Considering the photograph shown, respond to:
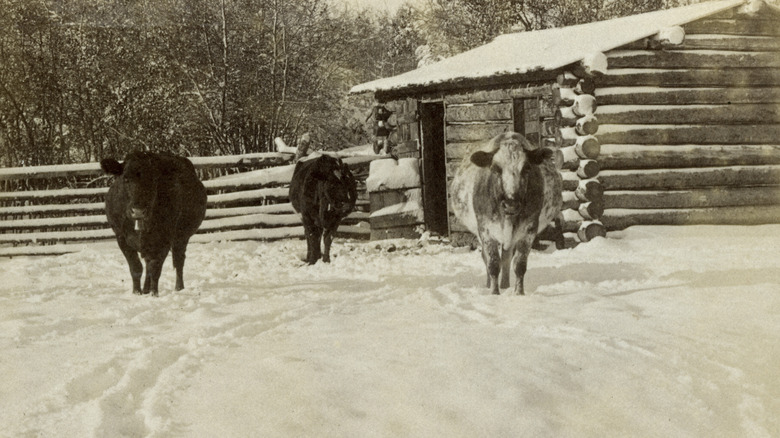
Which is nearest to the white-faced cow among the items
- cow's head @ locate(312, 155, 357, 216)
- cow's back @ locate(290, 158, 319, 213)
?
cow's head @ locate(312, 155, 357, 216)

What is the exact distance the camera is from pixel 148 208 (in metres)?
8.02

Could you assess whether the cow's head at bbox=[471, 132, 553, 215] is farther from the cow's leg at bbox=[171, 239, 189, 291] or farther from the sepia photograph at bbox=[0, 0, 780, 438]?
the cow's leg at bbox=[171, 239, 189, 291]

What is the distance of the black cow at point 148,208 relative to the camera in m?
7.91

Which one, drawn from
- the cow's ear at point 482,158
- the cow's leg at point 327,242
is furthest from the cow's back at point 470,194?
the cow's leg at point 327,242

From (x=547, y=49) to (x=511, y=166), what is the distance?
7.36 metres

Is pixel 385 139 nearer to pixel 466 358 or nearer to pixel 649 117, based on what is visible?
pixel 649 117

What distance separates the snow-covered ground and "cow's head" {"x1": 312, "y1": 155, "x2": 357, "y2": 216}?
2.73 meters

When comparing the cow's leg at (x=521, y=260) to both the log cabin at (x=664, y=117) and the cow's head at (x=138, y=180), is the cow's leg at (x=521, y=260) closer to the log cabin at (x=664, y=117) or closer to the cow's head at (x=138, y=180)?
the cow's head at (x=138, y=180)

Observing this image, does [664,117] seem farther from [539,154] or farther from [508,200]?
[508,200]

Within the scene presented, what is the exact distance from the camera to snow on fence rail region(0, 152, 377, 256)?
15.3 m

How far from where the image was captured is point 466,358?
4.95 m

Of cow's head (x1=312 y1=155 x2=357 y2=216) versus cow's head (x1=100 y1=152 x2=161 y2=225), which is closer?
cow's head (x1=100 y1=152 x2=161 y2=225)

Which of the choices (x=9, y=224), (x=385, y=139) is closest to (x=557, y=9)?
(x=385, y=139)

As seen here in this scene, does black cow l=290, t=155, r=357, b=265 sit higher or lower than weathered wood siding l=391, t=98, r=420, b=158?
lower
